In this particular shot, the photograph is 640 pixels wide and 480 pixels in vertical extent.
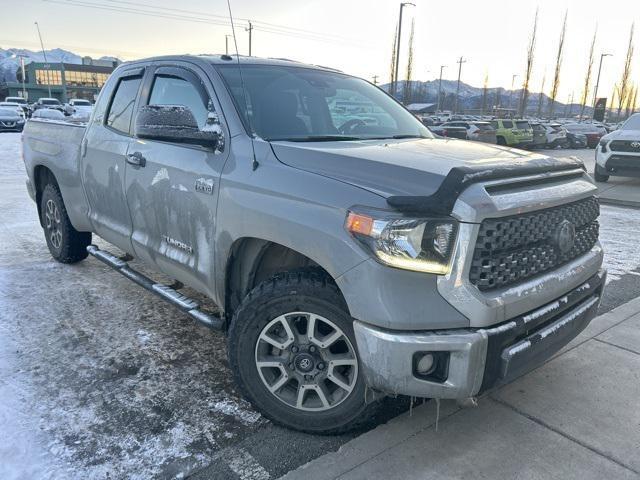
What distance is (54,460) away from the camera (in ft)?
8.27

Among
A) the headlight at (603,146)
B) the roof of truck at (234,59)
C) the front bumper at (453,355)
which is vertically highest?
the roof of truck at (234,59)

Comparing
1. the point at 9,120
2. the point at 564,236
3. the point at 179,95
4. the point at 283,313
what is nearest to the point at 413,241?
the point at 283,313

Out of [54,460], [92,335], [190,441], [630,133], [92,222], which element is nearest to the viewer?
[54,460]

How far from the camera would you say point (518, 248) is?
2.49 meters

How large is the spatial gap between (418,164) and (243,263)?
3.77 ft

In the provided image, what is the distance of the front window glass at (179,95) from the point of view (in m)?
3.40

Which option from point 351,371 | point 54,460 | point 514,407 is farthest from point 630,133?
point 54,460

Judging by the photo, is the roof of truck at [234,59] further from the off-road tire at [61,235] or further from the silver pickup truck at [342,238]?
the off-road tire at [61,235]

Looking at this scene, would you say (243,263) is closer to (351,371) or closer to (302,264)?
(302,264)

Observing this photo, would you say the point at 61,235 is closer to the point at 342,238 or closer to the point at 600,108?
the point at 342,238

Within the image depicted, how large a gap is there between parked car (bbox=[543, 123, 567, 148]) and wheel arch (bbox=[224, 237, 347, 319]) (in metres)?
28.6

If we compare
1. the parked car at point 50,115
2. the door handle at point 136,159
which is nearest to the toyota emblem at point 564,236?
the door handle at point 136,159

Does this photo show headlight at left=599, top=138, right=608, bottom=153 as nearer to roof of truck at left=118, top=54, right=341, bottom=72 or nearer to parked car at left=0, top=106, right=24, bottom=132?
roof of truck at left=118, top=54, right=341, bottom=72

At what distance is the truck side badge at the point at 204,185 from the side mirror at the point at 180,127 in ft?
0.65
